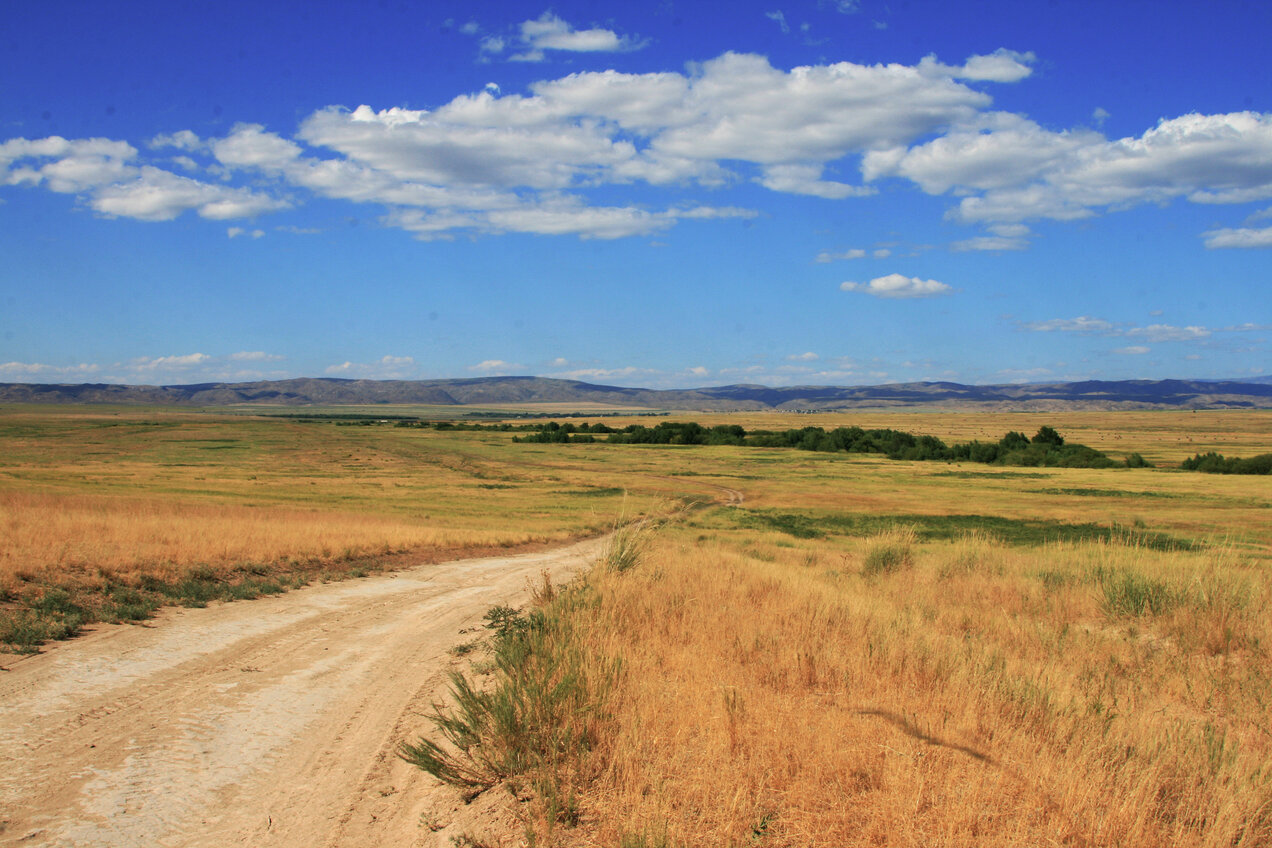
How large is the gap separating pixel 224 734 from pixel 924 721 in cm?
617

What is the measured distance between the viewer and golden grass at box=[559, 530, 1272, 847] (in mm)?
4680

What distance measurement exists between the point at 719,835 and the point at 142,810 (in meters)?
4.16

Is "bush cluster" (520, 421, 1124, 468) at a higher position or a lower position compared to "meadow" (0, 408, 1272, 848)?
lower

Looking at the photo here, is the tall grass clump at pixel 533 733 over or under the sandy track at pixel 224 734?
over

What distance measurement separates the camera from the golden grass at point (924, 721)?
4680 mm

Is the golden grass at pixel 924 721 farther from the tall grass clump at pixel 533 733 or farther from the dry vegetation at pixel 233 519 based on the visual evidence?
the dry vegetation at pixel 233 519

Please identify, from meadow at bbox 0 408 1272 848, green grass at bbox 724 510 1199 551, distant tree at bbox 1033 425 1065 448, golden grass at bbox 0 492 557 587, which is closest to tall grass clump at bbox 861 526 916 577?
meadow at bbox 0 408 1272 848

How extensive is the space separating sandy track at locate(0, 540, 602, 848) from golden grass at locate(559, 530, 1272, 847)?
6.36ft

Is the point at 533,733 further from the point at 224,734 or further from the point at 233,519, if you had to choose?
the point at 233,519

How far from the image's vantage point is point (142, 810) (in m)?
5.43

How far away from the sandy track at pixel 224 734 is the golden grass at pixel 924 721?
194 centimetres

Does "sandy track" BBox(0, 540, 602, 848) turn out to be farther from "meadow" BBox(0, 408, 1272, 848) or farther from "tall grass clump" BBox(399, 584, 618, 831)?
"meadow" BBox(0, 408, 1272, 848)

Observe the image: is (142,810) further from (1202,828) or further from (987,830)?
(1202,828)

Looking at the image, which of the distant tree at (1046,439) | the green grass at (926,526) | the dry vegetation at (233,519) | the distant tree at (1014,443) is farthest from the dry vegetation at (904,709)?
the distant tree at (1046,439)
